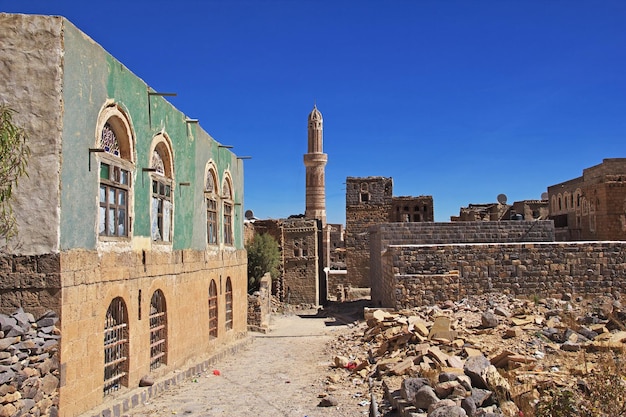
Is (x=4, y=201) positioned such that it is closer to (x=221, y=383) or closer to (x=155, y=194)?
(x=155, y=194)

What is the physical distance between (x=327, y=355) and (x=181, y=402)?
5.27m

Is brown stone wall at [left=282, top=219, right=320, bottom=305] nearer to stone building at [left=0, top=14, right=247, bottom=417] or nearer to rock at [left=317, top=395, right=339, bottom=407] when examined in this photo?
stone building at [left=0, top=14, right=247, bottom=417]

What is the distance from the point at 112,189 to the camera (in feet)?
30.0

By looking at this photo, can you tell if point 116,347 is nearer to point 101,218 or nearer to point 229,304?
point 101,218

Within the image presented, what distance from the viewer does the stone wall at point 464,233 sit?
18.6 m

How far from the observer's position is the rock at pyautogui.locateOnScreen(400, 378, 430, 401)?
7.70 meters

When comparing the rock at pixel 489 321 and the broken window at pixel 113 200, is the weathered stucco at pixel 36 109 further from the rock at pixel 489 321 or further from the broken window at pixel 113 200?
the rock at pixel 489 321

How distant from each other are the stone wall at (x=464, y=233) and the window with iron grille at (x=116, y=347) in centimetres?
1047

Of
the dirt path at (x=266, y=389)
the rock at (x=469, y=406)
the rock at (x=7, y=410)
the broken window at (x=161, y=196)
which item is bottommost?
the dirt path at (x=266, y=389)

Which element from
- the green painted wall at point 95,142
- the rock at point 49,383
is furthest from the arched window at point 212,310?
the rock at point 49,383

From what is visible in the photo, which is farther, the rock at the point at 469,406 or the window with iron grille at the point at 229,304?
the window with iron grille at the point at 229,304

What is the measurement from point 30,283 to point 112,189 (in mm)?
2329

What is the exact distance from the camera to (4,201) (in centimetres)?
721

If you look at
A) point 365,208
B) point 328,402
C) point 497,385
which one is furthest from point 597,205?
point 497,385
